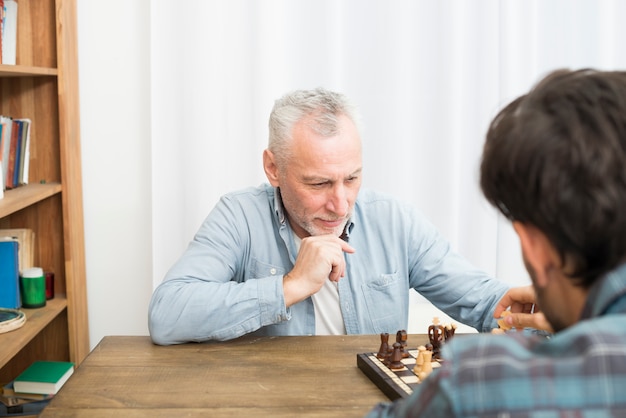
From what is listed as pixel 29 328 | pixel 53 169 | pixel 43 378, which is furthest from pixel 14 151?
pixel 43 378

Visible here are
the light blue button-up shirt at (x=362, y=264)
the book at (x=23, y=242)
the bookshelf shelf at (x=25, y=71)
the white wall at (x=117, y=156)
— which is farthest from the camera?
the white wall at (x=117, y=156)

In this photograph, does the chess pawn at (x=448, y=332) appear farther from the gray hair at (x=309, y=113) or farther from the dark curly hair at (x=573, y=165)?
the dark curly hair at (x=573, y=165)

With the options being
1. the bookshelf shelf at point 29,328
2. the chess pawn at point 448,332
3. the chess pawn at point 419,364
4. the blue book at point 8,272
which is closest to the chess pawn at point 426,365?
the chess pawn at point 419,364

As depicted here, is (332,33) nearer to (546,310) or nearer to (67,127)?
(67,127)

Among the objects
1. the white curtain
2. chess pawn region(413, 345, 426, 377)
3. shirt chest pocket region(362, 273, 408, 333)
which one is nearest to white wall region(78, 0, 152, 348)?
the white curtain

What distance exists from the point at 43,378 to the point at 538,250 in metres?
2.40

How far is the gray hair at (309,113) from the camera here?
225cm

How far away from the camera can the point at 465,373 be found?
81cm

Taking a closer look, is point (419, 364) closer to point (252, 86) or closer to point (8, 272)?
point (252, 86)

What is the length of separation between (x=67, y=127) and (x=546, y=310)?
8.06ft

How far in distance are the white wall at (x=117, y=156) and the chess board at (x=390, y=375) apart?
69.2 inches

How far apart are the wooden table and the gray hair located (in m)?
0.62

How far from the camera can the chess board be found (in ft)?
5.01

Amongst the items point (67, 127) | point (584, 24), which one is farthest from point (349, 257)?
point (584, 24)
